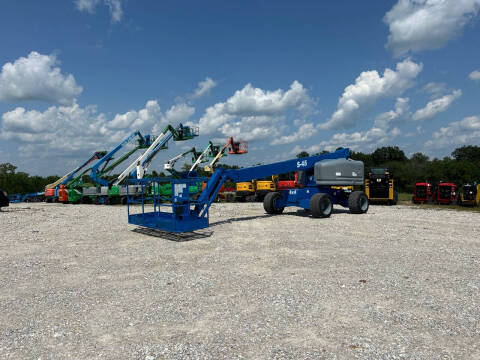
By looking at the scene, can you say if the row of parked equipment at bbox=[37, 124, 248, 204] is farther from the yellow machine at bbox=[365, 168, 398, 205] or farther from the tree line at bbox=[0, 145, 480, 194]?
the yellow machine at bbox=[365, 168, 398, 205]

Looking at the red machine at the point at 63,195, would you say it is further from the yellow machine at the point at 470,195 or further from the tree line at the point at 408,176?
the yellow machine at the point at 470,195

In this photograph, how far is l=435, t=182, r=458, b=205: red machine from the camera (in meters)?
23.7

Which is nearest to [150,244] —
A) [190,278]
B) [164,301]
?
[190,278]

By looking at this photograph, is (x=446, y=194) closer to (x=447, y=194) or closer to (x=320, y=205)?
(x=447, y=194)

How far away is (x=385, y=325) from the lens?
165 inches

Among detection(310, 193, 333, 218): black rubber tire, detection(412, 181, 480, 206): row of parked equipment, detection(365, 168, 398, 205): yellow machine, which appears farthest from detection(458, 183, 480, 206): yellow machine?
detection(310, 193, 333, 218): black rubber tire

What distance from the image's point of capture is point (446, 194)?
2384 cm

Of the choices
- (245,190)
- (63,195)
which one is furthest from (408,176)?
(63,195)

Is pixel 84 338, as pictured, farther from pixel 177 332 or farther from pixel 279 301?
pixel 279 301

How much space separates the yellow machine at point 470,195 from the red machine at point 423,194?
2303mm

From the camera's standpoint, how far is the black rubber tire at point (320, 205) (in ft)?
46.4

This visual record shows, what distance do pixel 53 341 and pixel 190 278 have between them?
2.59 metres

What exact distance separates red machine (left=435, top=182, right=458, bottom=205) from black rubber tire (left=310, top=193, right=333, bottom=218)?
45.0 feet

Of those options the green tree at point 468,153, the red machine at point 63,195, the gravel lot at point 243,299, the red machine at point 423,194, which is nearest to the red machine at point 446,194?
the red machine at point 423,194
